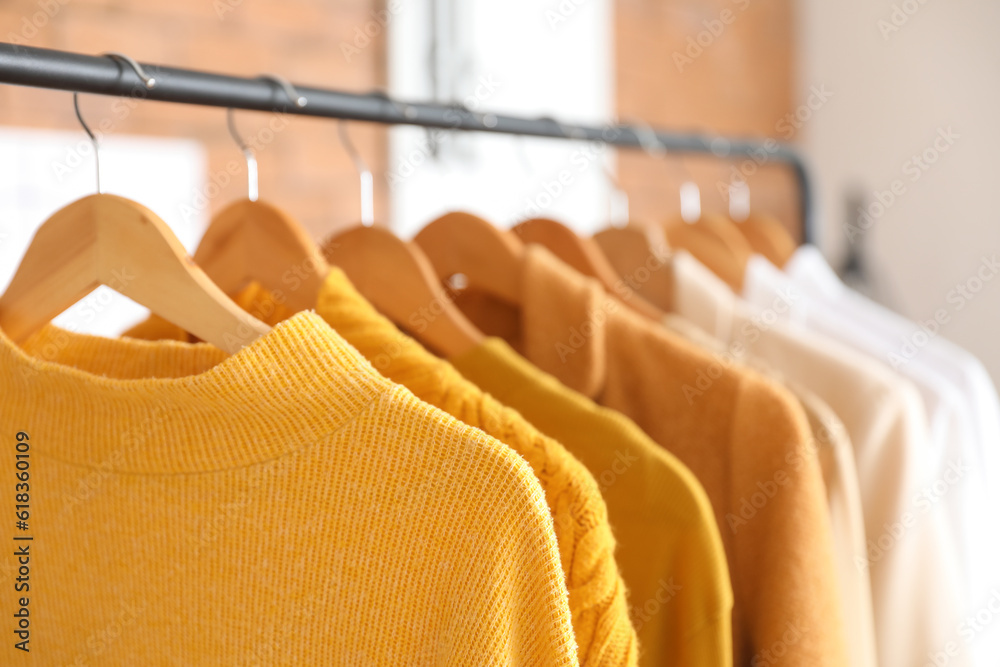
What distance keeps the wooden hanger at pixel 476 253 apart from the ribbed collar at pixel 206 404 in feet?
1.01

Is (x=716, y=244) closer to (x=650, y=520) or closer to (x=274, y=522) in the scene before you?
(x=650, y=520)

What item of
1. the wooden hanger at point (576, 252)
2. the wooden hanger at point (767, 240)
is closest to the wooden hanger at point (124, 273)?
the wooden hanger at point (576, 252)

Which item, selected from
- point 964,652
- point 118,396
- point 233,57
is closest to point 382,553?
point 118,396

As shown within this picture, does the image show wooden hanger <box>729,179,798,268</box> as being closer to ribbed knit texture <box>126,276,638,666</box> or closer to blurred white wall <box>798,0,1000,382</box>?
ribbed knit texture <box>126,276,638,666</box>

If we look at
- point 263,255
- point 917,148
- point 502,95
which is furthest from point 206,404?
point 917,148

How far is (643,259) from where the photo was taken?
106cm

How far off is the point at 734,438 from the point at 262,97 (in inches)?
17.9

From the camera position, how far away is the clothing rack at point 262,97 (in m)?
0.57

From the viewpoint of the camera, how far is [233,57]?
1.84 m

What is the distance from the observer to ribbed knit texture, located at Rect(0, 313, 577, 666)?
0.51m

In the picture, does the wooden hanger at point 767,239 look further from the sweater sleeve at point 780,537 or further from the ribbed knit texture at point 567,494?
the ribbed knit texture at point 567,494

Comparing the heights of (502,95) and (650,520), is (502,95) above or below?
above

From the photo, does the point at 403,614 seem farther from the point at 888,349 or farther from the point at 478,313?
the point at 888,349

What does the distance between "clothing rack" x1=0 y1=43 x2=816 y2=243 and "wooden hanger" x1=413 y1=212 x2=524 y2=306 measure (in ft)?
0.30
